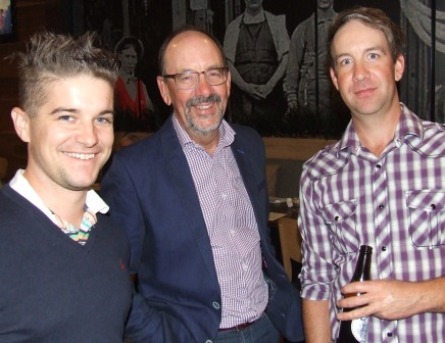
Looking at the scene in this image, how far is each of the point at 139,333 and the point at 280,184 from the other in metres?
4.47

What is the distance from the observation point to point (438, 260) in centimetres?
152

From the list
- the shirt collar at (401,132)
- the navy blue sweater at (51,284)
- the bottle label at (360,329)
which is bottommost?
the bottle label at (360,329)

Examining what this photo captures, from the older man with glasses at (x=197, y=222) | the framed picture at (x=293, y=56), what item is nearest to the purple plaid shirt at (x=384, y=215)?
the older man with glasses at (x=197, y=222)

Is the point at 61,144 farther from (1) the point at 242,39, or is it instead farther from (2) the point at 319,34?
(1) the point at 242,39

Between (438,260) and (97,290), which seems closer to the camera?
(97,290)

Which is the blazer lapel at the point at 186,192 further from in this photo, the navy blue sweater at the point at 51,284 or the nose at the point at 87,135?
the nose at the point at 87,135

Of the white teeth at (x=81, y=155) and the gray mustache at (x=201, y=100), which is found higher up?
the gray mustache at (x=201, y=100)

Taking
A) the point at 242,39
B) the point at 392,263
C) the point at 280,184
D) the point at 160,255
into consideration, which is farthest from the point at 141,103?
the point at 392,263

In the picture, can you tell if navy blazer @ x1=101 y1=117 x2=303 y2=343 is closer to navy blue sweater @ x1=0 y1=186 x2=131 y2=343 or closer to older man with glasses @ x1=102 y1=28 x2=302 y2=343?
older man with glasses @ x1=102 y1=28 x2=302 y2=343

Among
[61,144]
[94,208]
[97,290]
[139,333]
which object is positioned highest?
[61,144]

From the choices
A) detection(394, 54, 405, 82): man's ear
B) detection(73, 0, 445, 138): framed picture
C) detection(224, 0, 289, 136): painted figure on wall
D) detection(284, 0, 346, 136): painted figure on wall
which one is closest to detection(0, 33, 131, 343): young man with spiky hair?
detection(394, 54, 405, 82): man's ear

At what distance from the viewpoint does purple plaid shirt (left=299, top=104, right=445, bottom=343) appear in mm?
1532

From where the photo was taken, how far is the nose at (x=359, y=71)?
5.27ft

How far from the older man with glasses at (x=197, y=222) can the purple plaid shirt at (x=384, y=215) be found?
1.12ft
